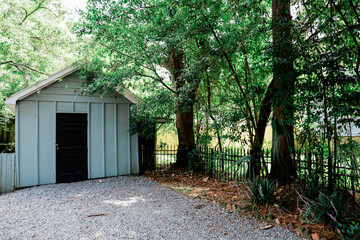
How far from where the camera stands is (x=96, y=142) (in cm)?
845

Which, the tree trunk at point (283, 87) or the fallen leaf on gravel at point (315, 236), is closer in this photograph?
the fallen leaf on gravel at point (315, 236)

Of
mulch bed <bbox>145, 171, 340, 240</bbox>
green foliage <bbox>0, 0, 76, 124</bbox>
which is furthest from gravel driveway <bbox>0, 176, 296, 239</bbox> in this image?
green foliage <bbox>0, 0, 76, 124</bbox>

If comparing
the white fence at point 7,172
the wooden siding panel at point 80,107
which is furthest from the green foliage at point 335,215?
the white fence at point 7,172

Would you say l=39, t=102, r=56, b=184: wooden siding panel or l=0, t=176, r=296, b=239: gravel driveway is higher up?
l=39, t=102, r=56, b=184: wooden siding panel

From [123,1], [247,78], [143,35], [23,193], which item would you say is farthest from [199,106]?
[23,193]

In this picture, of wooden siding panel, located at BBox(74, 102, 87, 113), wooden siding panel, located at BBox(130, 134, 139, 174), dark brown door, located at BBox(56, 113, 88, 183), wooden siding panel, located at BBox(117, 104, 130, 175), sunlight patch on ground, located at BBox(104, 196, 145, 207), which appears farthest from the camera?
wooden siding panel, located at BBox(130, 134, 139, 174)

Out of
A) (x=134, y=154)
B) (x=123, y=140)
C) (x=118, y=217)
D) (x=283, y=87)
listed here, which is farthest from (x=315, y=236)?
(x=123, y=140)

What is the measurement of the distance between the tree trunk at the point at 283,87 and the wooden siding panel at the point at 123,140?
205 inches

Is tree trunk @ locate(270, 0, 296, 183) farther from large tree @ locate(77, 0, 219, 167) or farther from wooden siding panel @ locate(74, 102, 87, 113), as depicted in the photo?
wooden siding panel @ locate(74, 102, 87, 113)

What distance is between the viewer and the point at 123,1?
23.8 feet

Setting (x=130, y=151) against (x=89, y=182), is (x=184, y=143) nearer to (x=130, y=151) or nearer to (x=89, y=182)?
(x=130, y=151)

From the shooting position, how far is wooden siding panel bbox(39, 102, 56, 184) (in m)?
7.64

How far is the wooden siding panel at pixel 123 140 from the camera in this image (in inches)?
348

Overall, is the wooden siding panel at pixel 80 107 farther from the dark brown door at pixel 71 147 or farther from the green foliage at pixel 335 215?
the green foliage at pixel 335 215
